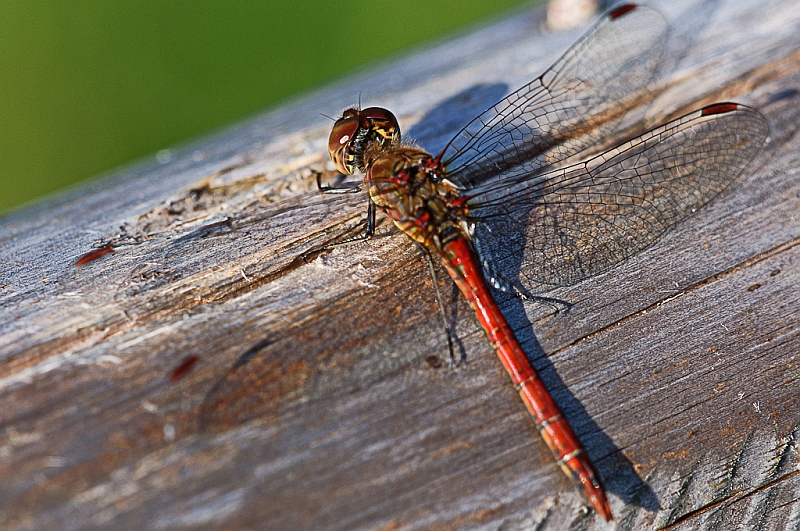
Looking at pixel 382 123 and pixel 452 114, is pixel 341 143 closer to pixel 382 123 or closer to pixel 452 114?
pixel 382 123

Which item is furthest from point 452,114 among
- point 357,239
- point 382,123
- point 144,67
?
point 144,67

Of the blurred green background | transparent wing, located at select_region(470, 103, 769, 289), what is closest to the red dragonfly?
transparent wing, located at select_region(470, 103, 769, 289)

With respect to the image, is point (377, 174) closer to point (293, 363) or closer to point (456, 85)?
point (456, 85)

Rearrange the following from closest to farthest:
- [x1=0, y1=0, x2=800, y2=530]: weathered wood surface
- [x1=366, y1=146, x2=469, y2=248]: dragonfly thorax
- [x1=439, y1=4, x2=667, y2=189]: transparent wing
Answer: [x1=0, y1=0, x2=800, y2=530]: weathered wood surface, [x1=366, y1=146, x2=469, y2=248]: dragonfly thorax, [x1=439, y1=4, x2=667, y2=189]: transparent wing

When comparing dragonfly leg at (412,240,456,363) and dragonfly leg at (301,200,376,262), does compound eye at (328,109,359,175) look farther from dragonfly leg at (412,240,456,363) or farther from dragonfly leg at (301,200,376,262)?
dragonfly leg at (412,240,456,363)

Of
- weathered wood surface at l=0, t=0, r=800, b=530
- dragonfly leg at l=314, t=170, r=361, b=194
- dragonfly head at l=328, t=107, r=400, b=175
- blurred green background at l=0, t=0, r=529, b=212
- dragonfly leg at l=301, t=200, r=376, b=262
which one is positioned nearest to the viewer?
weathered wood surface at l=0, t=0, r=800, b=530

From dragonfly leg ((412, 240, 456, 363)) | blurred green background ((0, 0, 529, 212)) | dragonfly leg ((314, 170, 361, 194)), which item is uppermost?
blurred green background ((0, 0, 529, 212))
